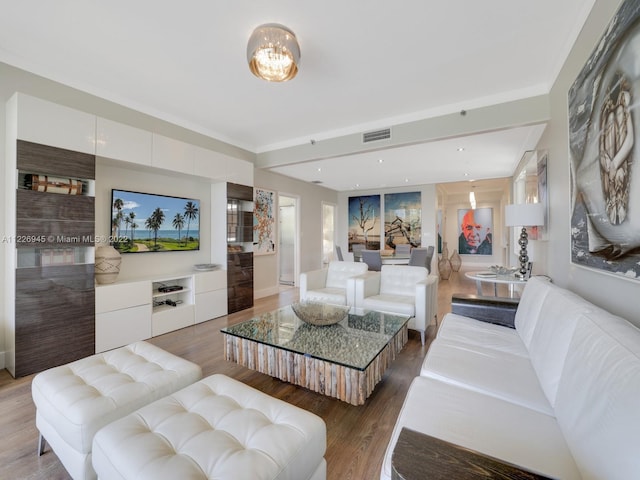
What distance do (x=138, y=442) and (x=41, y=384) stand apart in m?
0.92

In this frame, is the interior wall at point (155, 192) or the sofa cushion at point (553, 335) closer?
the sofa cushion at point (553, 335)

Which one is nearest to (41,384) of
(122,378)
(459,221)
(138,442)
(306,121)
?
(122,378)

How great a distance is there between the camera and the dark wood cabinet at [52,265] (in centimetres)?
240

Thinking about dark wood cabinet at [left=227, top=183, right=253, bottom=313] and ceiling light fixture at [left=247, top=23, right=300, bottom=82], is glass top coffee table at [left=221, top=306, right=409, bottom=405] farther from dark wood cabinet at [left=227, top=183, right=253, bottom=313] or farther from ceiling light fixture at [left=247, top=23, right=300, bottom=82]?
ceiling light fixture at [left=247, top=23, right=300, bottom=82]

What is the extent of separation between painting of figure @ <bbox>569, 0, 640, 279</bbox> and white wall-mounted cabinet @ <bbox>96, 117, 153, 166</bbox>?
13.0 ft

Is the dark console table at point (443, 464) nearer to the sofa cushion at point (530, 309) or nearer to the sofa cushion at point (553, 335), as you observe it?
the sofa cushion at point (553, 335)

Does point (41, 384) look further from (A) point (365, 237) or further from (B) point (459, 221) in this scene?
(B) point (459, 221)

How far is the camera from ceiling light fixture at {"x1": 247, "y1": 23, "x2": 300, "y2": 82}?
2070mm

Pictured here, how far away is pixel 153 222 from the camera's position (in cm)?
366

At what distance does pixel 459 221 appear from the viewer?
33.2 feet

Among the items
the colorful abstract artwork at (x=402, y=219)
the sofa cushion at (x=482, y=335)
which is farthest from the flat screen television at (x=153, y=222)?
the colorful abstract artwork at (x=402, y=219)

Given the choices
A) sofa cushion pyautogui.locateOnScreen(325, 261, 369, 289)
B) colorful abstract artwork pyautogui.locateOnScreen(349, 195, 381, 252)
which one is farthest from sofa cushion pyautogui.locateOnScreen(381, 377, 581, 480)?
colorful abstract artwork pyautogui.locateOnScreen(349, 195, 381, 252)

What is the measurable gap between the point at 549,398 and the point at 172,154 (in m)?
4.08

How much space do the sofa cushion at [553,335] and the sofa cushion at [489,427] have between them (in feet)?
0.68
